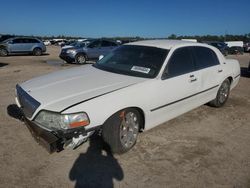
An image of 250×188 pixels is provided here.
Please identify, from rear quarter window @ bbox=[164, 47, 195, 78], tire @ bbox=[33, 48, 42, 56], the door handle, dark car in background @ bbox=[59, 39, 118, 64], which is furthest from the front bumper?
tire @ bbox=[33, 48, 42, 56]

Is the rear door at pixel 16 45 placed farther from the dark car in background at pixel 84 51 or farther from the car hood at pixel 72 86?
the car hood at pixel 72 86

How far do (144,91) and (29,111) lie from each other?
1.59 m

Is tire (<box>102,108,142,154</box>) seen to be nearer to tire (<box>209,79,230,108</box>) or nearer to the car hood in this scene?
the car hood

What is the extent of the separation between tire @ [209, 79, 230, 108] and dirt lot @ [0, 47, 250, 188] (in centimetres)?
104

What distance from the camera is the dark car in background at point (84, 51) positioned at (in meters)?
16.4

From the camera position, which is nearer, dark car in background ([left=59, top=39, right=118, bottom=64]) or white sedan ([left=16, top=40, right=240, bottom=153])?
white sedan ([left=16, top=40, right=240, bottom=153])

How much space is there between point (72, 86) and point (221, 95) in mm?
3692

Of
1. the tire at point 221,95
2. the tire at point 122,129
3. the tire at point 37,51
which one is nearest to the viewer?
the tire at point 122,129

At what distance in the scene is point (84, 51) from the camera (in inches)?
653

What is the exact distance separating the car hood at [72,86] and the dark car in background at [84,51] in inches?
466

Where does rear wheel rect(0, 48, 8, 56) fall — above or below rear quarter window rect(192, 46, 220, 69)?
below

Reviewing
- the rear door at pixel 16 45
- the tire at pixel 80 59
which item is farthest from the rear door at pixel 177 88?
the rear door at pixel 16 45

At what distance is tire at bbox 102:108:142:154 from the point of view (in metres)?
3.65

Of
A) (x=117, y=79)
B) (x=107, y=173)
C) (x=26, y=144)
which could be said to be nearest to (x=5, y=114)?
(x=26, y=144)
